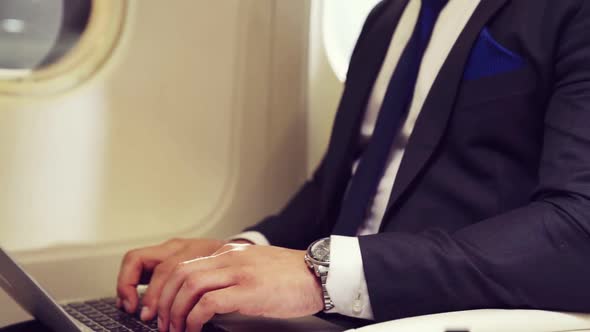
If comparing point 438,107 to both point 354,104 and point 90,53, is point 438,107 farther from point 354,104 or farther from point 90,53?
point 90,53

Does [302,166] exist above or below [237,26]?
below

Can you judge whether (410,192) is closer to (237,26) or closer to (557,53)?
(557,53)

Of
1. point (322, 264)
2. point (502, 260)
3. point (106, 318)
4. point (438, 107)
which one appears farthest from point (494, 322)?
point (106, 318)

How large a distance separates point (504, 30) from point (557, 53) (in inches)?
3.5

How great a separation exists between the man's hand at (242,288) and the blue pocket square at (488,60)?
A: 379 millimetres

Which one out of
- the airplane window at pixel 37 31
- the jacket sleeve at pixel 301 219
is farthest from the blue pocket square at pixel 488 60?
the airplane window at pixel 37 31

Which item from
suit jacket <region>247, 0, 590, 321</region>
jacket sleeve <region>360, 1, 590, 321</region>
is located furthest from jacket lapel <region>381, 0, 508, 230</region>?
jacket sleeve <region>360, 1, 590, 321</region>

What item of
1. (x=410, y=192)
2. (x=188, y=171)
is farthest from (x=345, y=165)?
(x=188, y=171)

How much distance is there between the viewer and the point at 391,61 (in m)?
1.25

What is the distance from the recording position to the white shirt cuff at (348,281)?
808mm

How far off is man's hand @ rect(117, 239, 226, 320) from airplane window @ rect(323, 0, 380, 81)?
610 mm

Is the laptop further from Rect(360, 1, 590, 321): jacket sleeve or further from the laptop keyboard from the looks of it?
Rect(360, 1, 590, 321): jacket sleeve

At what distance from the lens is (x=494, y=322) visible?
0.73 metres

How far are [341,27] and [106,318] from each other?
0.93 m
